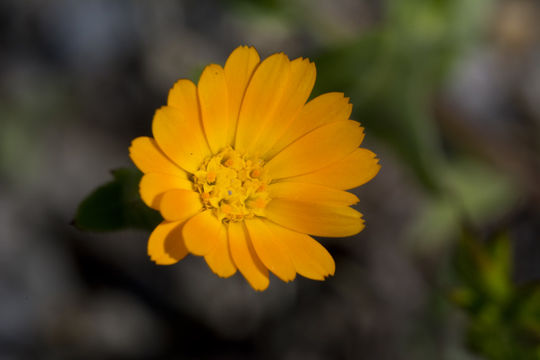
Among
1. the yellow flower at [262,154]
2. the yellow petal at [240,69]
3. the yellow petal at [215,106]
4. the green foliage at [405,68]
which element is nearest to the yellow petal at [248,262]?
the yellow flower at [262,154]

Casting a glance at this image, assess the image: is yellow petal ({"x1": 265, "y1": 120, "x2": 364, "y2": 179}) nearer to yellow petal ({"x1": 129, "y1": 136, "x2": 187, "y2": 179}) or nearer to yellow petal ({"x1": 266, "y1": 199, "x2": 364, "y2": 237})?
yellow petal ({"x1": 266, "y1": 199, "x2": 364, "y2": 237})

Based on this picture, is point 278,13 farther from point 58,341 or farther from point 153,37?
point 58,341

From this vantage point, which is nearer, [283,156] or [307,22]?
[283,156]

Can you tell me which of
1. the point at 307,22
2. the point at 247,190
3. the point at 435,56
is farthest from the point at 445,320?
the point at 247,190

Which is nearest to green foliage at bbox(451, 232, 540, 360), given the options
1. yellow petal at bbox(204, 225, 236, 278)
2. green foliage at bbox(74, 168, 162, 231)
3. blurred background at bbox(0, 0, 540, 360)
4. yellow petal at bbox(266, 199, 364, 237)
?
blurred background at bbox(0, 0, 540, 360)

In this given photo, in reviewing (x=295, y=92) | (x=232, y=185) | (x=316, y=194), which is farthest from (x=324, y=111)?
(x=232, y=185)

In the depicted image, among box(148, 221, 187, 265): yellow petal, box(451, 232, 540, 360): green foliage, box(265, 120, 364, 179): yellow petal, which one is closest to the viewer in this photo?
box(148, 221, 187, 265): yellow petal
